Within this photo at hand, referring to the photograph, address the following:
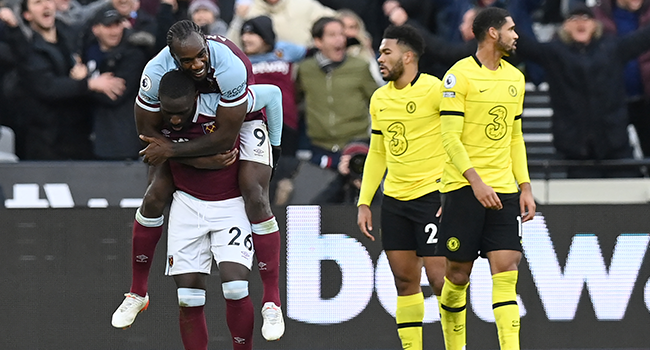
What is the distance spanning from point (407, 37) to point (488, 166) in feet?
3.76

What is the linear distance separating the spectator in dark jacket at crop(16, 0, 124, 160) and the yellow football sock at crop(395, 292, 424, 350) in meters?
3.86

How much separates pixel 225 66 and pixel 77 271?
3.22 m

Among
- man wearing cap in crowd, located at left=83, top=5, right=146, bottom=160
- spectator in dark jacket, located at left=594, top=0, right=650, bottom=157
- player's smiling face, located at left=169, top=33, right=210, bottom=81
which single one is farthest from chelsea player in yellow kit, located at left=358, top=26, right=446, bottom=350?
spectator in dark jacket, located at left=594, top=0, right=650, bottom=157

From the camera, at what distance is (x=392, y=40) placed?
769 centimetres

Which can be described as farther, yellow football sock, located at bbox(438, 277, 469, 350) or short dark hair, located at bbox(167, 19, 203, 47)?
yellow football sock, located at bbox(438, 277, 469, 350)

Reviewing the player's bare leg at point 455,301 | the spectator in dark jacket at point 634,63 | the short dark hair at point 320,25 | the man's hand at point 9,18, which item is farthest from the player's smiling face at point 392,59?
the man's hand at point 9,18

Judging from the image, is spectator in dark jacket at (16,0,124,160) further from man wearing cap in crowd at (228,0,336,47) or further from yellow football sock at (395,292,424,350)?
yellow football sock at (395,292,424,350)

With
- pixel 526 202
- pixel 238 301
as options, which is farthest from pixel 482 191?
pixel 238 301

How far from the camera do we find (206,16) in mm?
10641

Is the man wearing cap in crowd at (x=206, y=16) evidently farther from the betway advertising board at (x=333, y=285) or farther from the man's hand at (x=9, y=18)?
the betway advertising board at (x=333, y=285)

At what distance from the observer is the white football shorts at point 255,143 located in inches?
281

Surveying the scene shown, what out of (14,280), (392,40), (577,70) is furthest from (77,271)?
(577,70)

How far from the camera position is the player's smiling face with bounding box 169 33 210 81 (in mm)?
6363

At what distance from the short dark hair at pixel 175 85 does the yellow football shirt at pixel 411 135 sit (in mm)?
1717
